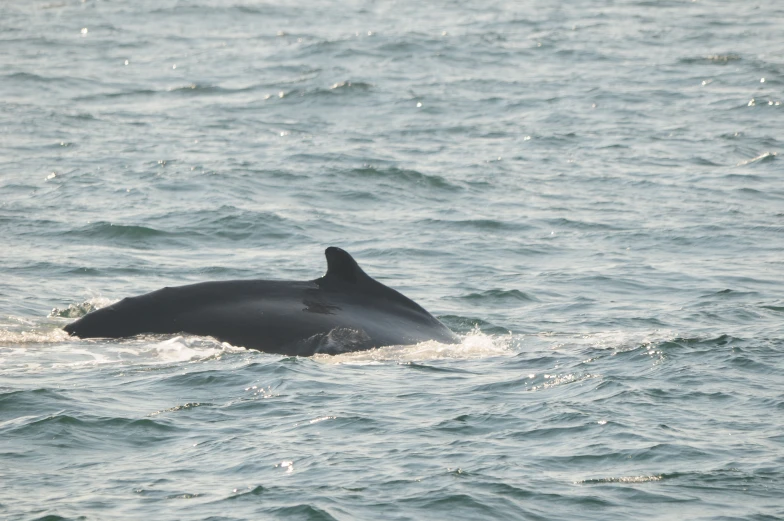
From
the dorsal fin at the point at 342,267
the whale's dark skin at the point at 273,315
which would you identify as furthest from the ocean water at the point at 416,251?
the dorsal fin at the point at 342,267

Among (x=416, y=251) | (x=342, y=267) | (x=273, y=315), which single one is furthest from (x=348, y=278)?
(x=416, y=251)

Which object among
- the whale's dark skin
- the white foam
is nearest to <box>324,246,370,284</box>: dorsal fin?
the whale's dark skin

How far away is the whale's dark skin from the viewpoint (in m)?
11.6

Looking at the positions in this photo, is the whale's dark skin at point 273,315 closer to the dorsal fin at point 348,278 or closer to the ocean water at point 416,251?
the dorsal fin at point 348,278

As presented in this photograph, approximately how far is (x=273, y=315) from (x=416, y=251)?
21.1ft

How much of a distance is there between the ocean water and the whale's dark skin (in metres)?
0.17

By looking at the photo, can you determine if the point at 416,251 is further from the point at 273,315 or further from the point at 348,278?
the point at 273,315

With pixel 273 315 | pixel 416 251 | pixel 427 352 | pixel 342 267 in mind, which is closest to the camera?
pixel 273 315

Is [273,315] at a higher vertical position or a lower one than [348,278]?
lower

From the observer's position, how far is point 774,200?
68.6ft

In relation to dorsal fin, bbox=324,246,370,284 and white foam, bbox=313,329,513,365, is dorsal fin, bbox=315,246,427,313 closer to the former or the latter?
dorsal fin, bbox=324,246,370,284

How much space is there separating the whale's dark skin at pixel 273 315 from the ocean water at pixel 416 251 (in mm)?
169

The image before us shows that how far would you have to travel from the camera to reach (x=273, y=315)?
11.8 metres

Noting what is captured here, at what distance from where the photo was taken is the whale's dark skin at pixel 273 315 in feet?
38.2
